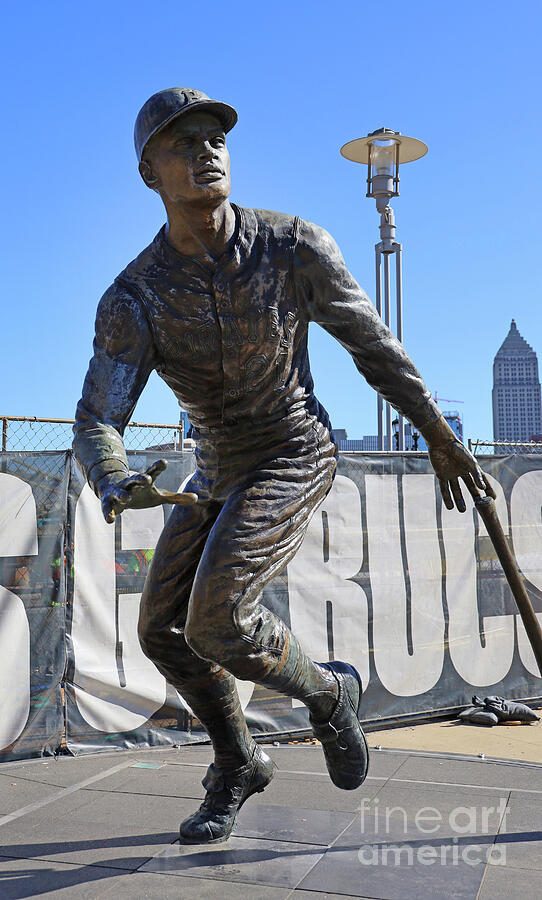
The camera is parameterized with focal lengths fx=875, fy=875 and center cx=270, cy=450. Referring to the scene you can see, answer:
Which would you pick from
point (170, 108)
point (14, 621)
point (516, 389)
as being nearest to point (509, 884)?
point (170, 108)

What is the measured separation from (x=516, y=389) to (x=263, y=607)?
18580 cm

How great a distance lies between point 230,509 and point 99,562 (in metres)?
3.20

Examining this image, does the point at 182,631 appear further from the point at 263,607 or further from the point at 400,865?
the point at 400,865

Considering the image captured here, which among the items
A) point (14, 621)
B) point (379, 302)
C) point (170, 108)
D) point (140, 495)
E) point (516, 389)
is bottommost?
point (14, 621)

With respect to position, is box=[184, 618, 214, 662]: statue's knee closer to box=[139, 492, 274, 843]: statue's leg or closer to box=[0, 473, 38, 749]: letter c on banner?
box=[139, 492, 274, 843]: statue's leg

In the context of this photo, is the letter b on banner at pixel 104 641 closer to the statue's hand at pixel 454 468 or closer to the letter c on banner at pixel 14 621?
A: the letter c on banner at pixel 14 621

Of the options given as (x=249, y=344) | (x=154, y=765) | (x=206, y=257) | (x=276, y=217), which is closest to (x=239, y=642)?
(x=249, y=344)

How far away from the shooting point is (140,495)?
2.46m

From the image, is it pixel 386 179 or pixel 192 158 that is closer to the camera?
pixel 192 158

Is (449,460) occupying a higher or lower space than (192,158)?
lower

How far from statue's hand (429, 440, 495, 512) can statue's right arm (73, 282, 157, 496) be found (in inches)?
48.4

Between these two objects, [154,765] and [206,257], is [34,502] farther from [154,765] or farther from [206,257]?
[206,257]

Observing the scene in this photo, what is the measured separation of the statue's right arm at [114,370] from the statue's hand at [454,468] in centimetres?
123

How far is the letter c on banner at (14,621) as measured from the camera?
224 inches
